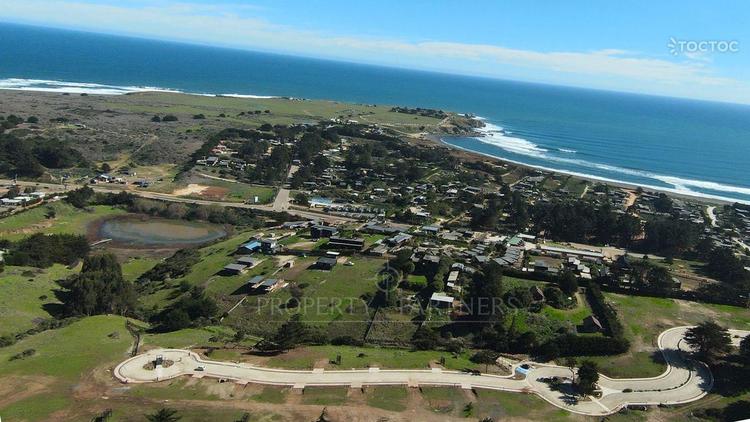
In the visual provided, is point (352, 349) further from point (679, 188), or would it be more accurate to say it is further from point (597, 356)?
point (679, 188)

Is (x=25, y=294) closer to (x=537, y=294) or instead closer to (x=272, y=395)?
(x=272, y=395)

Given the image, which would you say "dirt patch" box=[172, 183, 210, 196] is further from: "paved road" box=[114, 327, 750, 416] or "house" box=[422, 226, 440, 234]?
"paved road" box=[114, 327, 750, 416]

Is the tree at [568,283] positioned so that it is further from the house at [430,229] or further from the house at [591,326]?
the house at [430,229]

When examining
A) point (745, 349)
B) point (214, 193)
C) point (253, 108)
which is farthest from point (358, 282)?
point (253, 108)

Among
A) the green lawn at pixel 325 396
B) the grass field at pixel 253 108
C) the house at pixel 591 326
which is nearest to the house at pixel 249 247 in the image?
the green lawn at pixel 325 396

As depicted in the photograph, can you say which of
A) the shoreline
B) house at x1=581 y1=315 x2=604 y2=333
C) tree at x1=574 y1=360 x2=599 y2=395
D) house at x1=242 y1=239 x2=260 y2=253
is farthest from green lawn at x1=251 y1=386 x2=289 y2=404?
the shoreline

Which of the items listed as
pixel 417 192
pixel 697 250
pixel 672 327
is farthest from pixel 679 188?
pixel 672 327
